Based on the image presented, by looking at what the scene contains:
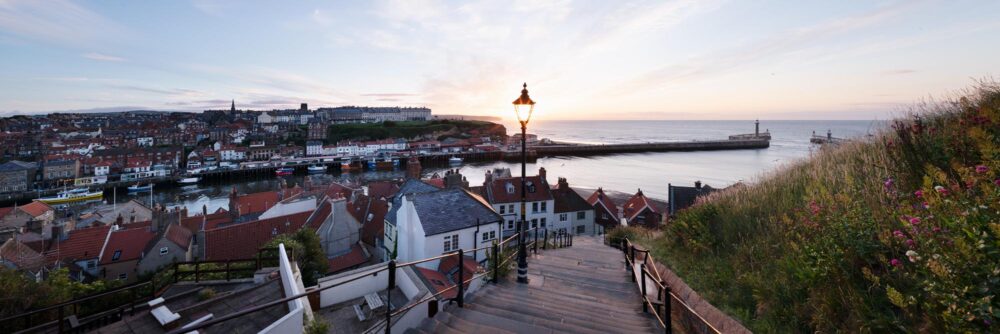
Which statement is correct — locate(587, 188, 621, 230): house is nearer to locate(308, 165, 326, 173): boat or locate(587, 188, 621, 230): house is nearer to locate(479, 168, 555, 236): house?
locate(479, 168, 555, 236): house

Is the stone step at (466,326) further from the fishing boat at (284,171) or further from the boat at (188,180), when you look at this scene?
the fishing boat at (284,171)

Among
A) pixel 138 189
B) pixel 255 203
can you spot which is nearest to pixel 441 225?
pixel 255 203

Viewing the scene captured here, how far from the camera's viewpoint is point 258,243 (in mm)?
20875

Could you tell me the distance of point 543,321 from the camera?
4.88 metres

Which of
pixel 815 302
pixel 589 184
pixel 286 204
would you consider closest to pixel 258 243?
pixel 286 204

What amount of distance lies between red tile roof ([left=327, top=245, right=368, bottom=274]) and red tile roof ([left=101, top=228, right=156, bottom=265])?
38.5 feet

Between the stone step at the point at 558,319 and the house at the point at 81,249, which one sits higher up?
the stone step at the point at 558,319

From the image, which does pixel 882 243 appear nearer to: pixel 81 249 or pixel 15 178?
pixel 81 249

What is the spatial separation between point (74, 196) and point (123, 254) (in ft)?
163

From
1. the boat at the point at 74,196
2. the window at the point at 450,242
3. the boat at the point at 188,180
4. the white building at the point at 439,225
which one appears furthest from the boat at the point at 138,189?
the window at the point at 450,242

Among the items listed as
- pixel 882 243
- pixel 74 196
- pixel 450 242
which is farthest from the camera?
pixel 74 196

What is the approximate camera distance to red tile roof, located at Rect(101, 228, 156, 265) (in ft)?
71.6

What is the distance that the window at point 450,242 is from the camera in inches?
763

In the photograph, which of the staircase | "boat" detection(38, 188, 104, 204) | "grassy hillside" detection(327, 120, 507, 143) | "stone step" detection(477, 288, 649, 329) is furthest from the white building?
"grassy hillside" detection(327, 120, 507, 143)
